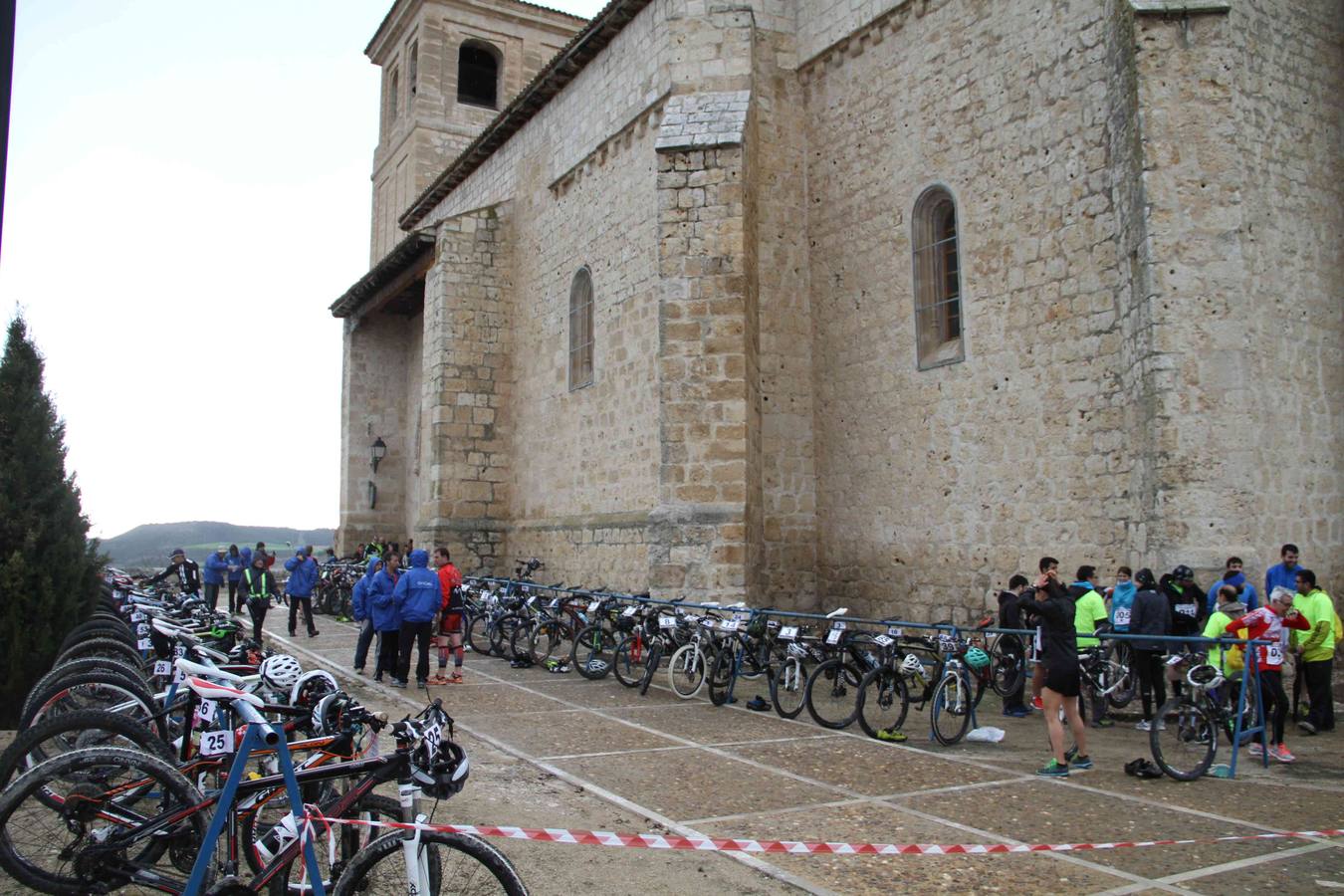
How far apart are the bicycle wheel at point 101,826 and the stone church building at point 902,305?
8.61 metres

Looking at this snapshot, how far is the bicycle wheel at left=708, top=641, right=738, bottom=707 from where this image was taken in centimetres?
987

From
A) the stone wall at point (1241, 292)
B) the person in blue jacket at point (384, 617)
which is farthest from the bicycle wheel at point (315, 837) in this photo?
the stone wall at point (1241, 292)

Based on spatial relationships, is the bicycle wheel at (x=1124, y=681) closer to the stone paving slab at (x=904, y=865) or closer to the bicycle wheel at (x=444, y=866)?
the stone paving slab at (x=904, y=865)

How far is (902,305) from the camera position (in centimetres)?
1309

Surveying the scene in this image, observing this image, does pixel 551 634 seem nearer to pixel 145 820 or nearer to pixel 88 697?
pixel 88 697

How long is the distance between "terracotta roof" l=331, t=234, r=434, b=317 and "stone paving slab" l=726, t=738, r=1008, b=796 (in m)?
16.0

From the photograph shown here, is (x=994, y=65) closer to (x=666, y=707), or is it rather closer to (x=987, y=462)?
(x=987, y=462)

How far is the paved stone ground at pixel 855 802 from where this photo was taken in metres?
4.75

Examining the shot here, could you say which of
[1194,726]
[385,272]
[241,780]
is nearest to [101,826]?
[241,780]

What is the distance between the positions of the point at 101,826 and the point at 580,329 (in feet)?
49.1

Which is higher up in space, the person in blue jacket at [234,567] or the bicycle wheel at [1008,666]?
the person in blue jacket at [234,567]

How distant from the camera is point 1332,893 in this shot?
450cm

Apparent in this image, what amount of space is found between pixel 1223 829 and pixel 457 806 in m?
4.20

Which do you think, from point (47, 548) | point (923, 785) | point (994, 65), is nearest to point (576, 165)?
point (994, 65)
